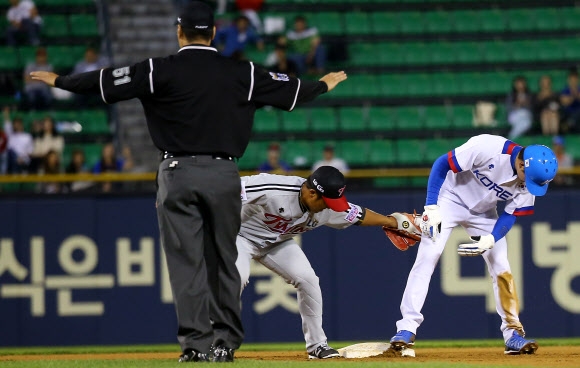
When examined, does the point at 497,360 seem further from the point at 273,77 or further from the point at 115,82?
the point at 115,82

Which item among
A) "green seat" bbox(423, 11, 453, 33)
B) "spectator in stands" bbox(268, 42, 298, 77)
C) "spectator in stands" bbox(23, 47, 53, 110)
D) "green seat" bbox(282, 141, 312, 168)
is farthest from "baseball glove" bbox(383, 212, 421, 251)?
"green seat" bbox(423, 11, 453, 33)

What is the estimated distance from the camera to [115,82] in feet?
20.7

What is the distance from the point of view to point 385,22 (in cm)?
1605

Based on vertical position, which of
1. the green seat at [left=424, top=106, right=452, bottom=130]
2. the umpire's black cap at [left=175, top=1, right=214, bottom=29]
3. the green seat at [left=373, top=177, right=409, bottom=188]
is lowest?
the green seat at [left=373, top=177, right=409, bottom=188]

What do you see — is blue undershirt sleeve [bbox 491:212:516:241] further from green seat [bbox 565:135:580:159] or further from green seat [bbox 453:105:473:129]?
green seat [bbox 453:105:473:129]

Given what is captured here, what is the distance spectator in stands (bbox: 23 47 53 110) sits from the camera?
14.0 m

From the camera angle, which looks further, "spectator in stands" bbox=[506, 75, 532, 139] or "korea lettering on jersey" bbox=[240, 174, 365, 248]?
"spectator in stands" bbox=[506, 75, 532, 139]

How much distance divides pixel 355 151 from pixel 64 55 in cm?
426

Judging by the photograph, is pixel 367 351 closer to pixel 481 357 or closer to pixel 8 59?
pixel 481 357

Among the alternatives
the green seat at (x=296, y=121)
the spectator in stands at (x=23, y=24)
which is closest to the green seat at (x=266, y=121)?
the green seat at (x=296, y=121)

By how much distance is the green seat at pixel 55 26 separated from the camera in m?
15.5

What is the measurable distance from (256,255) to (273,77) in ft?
5.96

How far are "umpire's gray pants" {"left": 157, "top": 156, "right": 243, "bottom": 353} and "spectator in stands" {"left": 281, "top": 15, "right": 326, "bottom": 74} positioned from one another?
27.5ft

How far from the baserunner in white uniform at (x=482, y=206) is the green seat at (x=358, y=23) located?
25.7 feet
